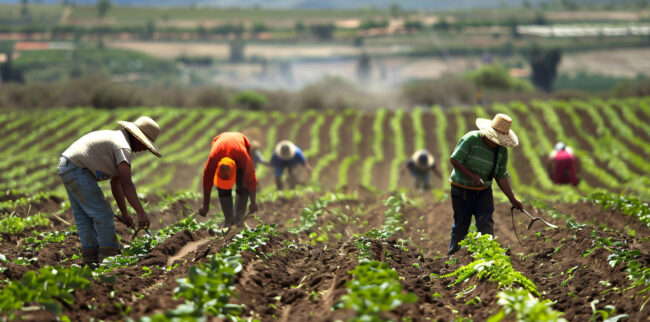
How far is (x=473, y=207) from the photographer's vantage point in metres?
8.47

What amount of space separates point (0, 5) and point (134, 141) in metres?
142

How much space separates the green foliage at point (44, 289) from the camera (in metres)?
4.97

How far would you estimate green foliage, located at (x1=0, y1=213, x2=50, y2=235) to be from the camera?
30.4 feet

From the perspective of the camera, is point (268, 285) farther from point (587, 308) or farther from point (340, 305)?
point (587, 308)

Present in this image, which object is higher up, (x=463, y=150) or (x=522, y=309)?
(x=463, y=150)

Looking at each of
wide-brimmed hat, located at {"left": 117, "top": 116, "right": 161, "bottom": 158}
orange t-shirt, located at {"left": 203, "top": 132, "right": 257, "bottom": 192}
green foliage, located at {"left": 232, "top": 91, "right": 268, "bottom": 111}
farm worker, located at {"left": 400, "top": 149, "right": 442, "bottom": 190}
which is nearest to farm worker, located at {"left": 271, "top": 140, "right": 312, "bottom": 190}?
farm worker, located at {"left": 400, "top": 149, "right": 442, "bottom": 190}

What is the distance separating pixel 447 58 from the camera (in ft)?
301

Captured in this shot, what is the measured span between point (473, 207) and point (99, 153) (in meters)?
4.19

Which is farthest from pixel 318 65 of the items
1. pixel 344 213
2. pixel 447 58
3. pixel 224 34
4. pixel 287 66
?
pixel 344 213

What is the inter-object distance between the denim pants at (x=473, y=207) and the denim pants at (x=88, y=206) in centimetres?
381

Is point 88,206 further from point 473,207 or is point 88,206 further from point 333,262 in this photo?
point 473,207

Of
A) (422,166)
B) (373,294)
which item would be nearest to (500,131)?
(373,294)

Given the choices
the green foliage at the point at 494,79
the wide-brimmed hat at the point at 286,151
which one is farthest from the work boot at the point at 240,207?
the green foliage at the point at 494,79

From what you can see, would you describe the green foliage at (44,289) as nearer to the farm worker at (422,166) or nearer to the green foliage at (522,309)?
the green foliage at (522,309)
